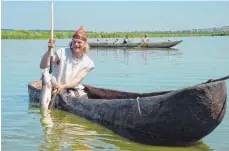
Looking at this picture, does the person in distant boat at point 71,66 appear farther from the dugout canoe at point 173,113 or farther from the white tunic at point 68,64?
the dugout canoe at point 173,113

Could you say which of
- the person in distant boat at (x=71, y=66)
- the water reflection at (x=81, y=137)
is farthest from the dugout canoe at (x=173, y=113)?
the person in distant boat at (x=71, y=66)

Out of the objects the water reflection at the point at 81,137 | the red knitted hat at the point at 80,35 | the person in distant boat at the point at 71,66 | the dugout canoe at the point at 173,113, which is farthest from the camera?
the person in distant boat at the point at 71,66

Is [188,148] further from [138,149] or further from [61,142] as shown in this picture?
[61,142]

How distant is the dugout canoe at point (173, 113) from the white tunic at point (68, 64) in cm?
152

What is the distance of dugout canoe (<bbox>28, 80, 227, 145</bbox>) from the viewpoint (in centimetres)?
581

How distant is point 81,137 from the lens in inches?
290

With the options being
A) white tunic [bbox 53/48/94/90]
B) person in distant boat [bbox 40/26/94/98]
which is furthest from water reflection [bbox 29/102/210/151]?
white tunic [bbox 53/48/94/90]

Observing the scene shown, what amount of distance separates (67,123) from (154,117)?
2.70m

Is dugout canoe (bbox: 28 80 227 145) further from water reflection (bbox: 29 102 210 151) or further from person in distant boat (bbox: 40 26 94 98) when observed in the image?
person in distant boat (bbox: 40 26 94 98)

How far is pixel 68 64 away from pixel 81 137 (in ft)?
6.42

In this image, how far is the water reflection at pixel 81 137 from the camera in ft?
21.9

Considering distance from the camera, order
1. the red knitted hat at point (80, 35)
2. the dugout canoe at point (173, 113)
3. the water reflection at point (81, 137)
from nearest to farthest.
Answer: the dugout canoe at point (173, 113)
the water reflection at point (81, 137)
the red knitted hat at point (80, 35)

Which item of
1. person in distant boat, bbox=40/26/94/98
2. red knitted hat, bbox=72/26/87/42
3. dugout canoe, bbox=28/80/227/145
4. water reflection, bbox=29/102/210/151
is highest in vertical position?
red knitted hat, bbox=72/26/87/42

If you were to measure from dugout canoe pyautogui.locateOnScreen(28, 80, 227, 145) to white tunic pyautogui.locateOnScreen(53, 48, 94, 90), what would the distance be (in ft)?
4.98
